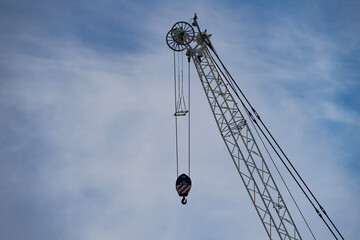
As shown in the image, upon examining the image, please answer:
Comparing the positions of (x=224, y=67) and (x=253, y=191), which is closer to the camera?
(x=253, y=191)

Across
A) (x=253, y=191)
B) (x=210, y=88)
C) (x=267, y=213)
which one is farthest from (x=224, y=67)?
(x=267, y=213)

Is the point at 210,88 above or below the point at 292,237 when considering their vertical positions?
above

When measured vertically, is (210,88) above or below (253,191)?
above

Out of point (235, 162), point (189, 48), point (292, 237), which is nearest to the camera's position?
point (292, 237)

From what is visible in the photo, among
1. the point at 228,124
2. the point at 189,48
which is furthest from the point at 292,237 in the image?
the point at 189,48

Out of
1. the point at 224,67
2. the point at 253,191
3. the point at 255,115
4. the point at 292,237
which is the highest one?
the point at 224,67

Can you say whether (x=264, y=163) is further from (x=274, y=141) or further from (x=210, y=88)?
(x=210, y=88)

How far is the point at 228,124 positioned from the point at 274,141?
4.57 metres

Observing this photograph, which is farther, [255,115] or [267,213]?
[255,115]

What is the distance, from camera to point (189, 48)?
2503 cm

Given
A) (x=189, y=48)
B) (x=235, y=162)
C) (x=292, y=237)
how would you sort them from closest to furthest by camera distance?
(x=292, y=237), (x=235, y=162), (x=189, y=48)

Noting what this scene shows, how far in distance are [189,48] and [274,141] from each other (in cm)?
1090

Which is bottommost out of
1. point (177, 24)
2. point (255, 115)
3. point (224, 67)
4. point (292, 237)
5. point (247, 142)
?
point (292, 237)

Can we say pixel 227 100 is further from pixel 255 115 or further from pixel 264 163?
pixel 264 163
